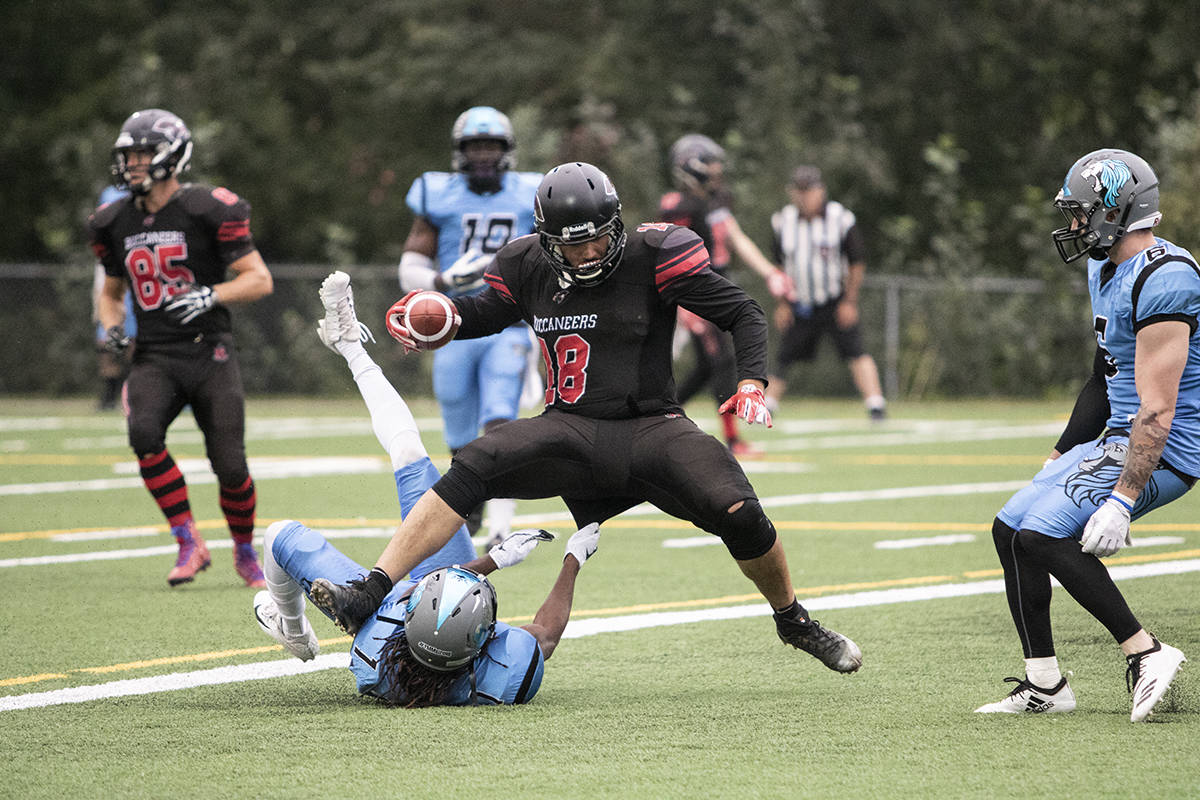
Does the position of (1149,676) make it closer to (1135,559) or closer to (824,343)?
(1135,559)

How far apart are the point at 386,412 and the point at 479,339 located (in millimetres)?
2830

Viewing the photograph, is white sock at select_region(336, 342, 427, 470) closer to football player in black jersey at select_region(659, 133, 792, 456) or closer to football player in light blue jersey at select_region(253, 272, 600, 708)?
football player in light blue jersey at select_region(253, 272, 600, 708)

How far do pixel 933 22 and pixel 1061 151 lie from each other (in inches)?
111

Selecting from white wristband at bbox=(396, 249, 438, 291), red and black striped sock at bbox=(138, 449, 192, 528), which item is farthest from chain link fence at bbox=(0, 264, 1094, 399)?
red and black striped sock at bbox=(138, 449, 192, 528)

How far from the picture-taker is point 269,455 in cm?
1492

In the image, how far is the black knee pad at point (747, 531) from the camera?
5.76 m

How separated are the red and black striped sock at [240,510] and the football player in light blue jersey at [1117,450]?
4.15 m

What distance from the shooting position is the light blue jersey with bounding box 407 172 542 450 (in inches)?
361

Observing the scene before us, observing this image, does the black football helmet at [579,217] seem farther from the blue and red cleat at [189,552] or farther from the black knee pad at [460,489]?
the blue and red cleat at [189,552]

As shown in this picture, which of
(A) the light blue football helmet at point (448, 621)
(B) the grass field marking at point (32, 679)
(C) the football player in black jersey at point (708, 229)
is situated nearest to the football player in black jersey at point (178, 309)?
(B) the grass field marking at point (32, 679)

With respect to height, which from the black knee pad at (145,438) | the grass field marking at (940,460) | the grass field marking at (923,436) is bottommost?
the grass field marking at (923,436)

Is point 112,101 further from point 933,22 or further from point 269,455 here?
point 269,455

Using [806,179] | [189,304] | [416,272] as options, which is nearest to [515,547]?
[189,304]

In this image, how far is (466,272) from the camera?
899cm
